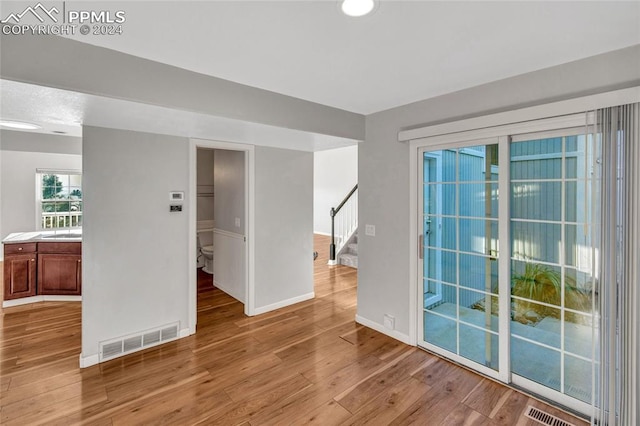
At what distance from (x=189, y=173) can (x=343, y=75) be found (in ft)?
6.51

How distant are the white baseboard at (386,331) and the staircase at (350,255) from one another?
2589 millimetres

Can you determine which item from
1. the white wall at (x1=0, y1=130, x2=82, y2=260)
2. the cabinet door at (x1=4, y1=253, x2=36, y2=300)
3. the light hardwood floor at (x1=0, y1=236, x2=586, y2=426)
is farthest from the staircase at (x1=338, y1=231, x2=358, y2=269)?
the white wall at (x1=0, y1=130, x2=82, y2=260)

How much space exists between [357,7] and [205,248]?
491 centimetres

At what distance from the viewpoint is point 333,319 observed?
3691mm

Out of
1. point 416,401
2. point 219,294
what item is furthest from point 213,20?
point 219,294

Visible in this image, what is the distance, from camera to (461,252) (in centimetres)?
271

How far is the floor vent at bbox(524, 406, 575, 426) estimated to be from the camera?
77.5 inches

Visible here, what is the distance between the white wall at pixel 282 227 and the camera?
3.85 meters

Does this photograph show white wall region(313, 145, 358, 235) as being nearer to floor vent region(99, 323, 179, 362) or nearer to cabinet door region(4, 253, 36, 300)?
floor vent region(99, 323, 179, 362)

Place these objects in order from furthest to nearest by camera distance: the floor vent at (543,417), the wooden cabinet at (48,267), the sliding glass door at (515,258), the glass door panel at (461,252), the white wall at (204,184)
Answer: the white wall at (204,184)
the wooden cabinet at (48,267)
the glass door panel at (461,252)
the sliding glass door at (515,258)
the floor vent at (543,417)

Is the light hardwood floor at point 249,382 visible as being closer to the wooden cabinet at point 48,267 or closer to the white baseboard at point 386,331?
the white baseboard at point 386,331

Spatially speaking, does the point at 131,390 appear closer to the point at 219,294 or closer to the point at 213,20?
the point at 219,294

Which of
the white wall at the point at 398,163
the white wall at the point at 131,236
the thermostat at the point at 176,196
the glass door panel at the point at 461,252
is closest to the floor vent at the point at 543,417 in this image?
the glass door panel at the point at 461,252

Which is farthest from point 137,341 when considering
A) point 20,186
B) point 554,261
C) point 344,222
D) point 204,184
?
point 20,186
